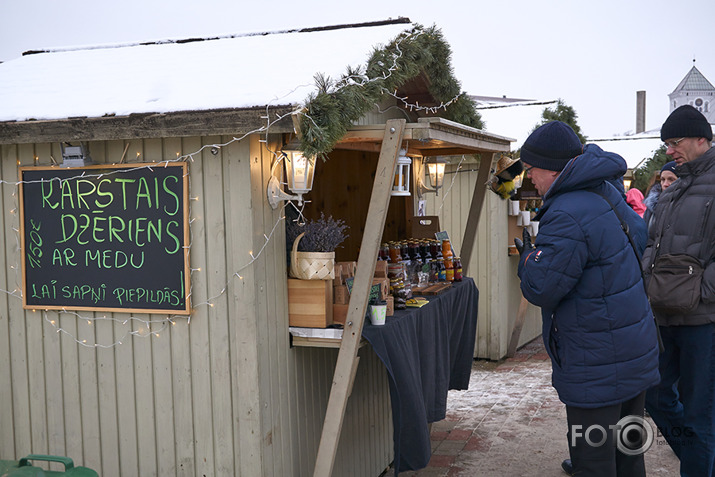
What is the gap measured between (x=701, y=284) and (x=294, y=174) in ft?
6.96

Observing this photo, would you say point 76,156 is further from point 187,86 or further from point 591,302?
point 591,302

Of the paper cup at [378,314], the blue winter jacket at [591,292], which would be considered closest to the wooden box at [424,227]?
the paper cup at [378,314]

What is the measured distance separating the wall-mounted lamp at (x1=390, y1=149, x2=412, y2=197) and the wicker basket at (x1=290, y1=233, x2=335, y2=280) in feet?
1.97

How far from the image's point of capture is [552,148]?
306 cm

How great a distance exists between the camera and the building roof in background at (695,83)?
6231cm

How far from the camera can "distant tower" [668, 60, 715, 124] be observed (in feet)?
200

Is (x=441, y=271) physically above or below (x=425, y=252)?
below

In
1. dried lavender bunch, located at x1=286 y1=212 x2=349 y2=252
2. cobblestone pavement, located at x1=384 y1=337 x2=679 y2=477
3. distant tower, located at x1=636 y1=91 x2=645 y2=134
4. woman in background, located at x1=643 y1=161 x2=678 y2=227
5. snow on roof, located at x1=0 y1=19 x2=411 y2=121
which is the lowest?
cobblestone pavement, located at x1=384 y1=337 x2=679 y2=477

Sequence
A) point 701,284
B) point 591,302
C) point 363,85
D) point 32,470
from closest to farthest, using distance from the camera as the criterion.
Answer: point 32,470
point 591,302
point 363,85
point 701,284

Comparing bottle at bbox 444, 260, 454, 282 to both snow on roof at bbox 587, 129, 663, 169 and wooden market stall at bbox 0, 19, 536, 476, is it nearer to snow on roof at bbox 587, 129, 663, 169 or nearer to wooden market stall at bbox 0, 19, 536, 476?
wooden market stall at bbox 0, 19, 536, 476

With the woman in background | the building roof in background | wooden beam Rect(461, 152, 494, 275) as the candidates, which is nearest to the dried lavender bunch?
wooden beam Rect(461, 152, 494, 275)

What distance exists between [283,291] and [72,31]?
52.2 ft

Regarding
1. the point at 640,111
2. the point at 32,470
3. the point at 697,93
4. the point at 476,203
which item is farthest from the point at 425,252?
the point at 697,93

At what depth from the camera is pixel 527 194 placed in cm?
702
